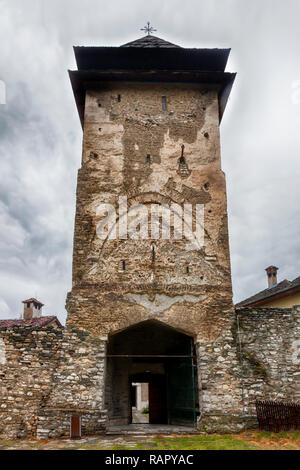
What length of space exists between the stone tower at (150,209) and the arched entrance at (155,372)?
0.13 ft

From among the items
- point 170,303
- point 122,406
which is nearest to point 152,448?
point 170,303

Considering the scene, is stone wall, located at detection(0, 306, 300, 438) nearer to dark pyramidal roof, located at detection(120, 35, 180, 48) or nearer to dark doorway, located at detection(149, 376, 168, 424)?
dark doorway, located at detection(149, 376, 168, 424)

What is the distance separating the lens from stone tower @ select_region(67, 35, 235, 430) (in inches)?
416

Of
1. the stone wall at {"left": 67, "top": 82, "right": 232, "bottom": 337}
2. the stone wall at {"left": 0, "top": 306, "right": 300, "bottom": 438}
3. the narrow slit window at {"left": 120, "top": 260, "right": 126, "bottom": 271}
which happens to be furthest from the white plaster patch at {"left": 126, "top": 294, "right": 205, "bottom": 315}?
the stone wall at {"left": 0, "top": 306, "right": 300, "bottom": 438}

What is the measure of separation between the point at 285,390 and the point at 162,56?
11592 mm

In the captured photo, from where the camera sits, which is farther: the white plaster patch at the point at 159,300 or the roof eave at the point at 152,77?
the roof eave at the point at 152,77

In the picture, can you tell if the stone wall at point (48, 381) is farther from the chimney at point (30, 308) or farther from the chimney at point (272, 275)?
the chimney at point (30, 308)

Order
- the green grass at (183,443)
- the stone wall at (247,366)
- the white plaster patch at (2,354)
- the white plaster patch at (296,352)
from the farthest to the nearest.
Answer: the white plaster patch at (296,352) → the white plaster patch at (2,354) → the stone wall at (247,366) → the green grass at (183,443)

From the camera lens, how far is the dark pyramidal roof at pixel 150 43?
45.5 ft

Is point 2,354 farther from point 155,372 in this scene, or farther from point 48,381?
point 155,372

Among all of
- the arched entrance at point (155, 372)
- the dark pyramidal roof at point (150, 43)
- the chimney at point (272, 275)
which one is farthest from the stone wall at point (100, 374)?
the chimney at point (272, 275)

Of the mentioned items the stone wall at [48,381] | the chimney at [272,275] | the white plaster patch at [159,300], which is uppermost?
the chimney at [272,275]

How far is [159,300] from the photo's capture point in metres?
10.6

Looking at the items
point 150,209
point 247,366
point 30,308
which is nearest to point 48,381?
point 247,366
